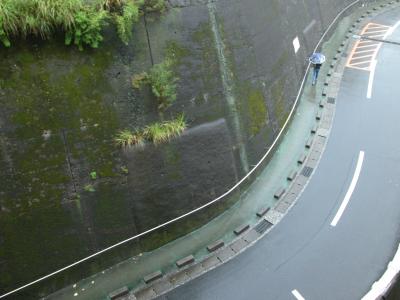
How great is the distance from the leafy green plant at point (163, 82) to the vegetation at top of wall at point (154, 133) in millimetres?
496

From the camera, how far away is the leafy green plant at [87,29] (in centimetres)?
790

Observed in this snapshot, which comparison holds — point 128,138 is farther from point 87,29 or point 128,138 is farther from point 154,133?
point 87,29

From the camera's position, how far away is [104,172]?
8.95 m

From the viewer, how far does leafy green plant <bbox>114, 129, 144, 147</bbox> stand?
8992 mm

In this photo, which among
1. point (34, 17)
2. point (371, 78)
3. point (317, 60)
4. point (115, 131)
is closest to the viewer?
point (34, 17)

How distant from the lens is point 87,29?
7.99 metres

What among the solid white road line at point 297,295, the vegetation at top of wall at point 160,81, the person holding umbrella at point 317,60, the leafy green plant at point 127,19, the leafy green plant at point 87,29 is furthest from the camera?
the person holding umbrella at point 317,60

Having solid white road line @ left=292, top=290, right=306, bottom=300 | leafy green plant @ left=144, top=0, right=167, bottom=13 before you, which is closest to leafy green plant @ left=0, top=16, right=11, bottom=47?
leafy green plant @ left=144, top=0, right=167, bottom=13

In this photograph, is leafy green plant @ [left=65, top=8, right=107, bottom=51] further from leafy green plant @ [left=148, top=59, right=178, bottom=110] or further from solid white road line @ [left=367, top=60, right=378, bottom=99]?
solid white road line @ [left=367, top=60, right=378, bottom=99]

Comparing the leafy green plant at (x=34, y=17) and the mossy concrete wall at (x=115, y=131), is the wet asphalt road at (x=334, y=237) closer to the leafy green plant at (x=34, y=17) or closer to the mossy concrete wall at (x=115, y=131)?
the mossy concrete wall at (x=115, y=131)

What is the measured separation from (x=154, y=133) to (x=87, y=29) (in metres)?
2.91

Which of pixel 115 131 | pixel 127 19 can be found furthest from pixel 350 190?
pixel 127 19

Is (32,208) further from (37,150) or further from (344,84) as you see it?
(344,84)

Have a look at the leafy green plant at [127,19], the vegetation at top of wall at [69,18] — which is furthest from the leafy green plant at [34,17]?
the leafy green plant at [127,19]
